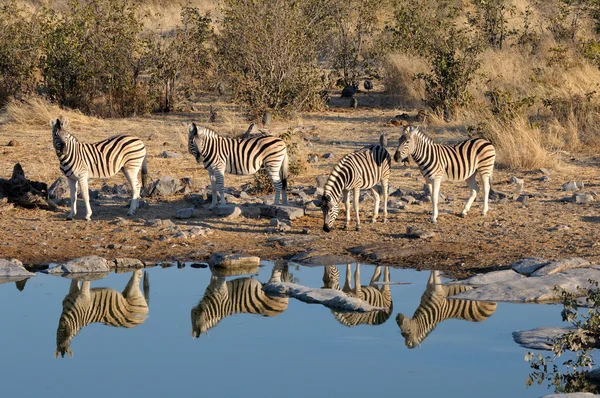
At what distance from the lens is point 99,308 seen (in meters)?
10.6

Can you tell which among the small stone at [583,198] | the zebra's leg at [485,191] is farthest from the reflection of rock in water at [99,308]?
A: the small stone at [583,198]

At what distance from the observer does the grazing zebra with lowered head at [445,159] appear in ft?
43.0

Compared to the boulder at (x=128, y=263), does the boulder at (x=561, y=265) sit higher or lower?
higher

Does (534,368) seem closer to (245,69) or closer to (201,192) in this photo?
(201,192)

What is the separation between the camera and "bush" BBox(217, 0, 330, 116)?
21672 millimetres

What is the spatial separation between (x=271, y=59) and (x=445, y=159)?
9.47 m

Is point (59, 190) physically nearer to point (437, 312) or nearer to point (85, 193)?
point (85, 193)

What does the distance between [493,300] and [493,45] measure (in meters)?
19.6

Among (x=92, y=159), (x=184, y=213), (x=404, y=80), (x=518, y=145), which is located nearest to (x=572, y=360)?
(x=184, y=213)

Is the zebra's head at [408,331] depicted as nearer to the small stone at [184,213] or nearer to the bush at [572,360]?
the bush at [572,360]

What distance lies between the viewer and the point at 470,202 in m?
13.7

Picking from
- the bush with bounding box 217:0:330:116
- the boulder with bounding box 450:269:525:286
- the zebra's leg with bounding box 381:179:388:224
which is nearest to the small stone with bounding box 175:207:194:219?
the zebra's leg with bounding box 381:179:388:224

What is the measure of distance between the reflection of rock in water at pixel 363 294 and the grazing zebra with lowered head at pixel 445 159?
6.46 feet

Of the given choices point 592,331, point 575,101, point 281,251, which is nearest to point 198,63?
point 575,101
